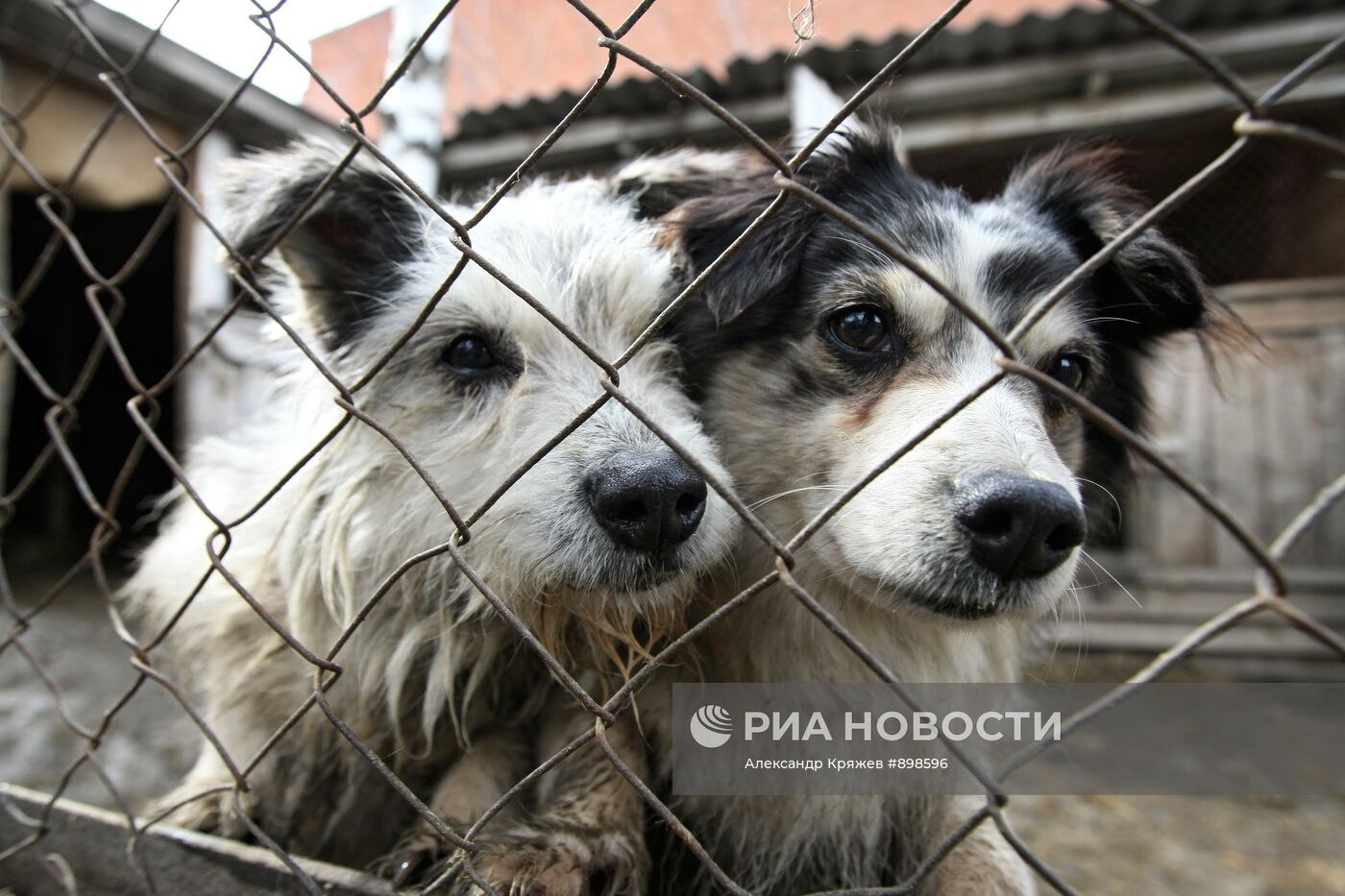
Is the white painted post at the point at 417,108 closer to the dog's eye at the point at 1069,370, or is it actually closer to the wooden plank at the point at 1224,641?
the dog's eye at the point at 1069,370

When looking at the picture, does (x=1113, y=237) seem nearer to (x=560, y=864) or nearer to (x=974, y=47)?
(x=560, y=864)

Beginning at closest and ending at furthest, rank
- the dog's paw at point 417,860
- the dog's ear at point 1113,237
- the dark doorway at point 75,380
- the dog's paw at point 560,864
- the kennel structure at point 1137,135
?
1. the dog's paw at point 560,864
2. the dog's paw at point 417,860
3. the dog's ear at point 1113,237
4. the kennel structure at point 1137,135
5. the dark doorway at point 75,380

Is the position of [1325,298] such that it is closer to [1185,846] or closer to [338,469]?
[1185,846]

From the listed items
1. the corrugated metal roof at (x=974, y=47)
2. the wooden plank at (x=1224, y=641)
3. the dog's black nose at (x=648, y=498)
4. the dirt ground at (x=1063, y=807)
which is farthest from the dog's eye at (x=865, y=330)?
the wooden plank at (x=1224, y=641)

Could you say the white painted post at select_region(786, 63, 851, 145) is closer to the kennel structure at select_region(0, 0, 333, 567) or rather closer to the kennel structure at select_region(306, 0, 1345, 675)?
the kennel structure at select_region(306, 0, 1345, 675)

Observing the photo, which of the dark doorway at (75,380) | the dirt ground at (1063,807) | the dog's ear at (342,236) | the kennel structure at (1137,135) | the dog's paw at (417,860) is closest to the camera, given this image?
the dog's paw at (417,860)

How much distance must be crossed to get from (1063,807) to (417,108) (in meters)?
5.86

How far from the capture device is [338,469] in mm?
2021

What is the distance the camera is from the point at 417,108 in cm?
551

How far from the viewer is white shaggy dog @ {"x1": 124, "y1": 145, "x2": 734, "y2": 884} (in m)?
1.63

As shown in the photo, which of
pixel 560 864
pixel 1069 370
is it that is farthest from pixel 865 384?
pixel 560 864

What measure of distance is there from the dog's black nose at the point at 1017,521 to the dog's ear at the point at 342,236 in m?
1.51

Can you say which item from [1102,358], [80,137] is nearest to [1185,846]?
[1102,358]

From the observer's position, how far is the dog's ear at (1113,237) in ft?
5.69
